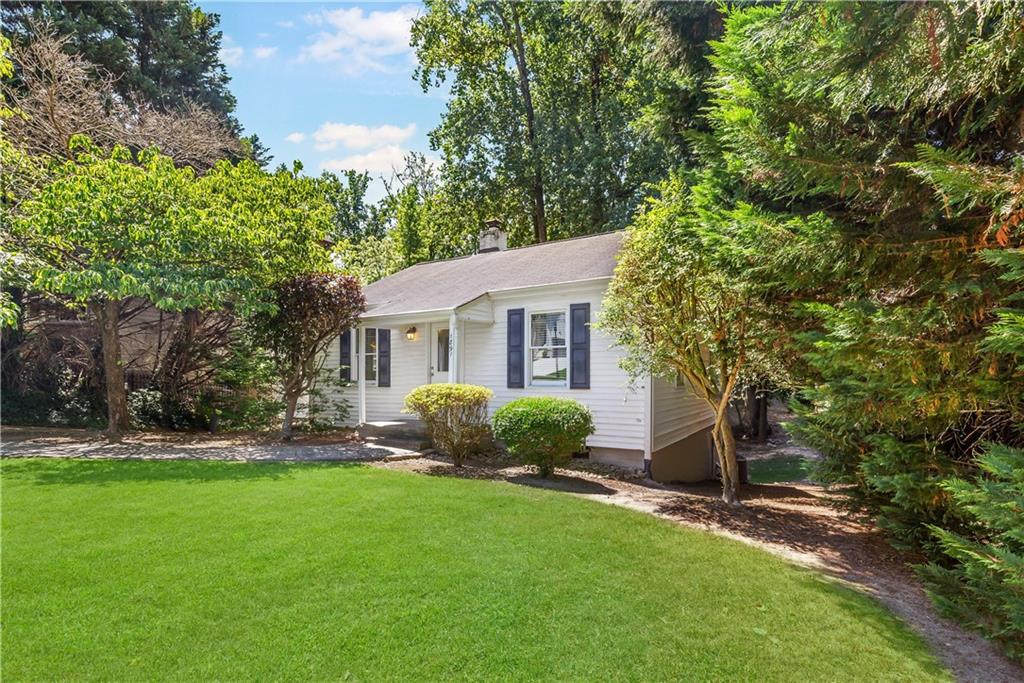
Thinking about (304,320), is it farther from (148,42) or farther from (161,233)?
(148,42)

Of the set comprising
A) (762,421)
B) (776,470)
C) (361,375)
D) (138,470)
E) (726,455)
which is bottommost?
(776,470)

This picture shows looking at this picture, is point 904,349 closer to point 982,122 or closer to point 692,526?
point 982,122

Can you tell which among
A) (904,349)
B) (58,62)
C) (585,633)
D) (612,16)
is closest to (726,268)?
(904,349)

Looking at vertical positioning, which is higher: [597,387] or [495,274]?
[495,274]

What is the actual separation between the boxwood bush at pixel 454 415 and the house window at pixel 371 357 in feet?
14.5

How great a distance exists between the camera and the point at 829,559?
218 inches

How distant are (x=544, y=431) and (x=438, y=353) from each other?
4.97 meters

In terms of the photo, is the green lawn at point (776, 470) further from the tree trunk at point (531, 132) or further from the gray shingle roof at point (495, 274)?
the tree trunk at point (531, 132)

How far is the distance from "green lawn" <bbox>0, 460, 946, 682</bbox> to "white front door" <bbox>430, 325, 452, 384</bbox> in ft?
21.3

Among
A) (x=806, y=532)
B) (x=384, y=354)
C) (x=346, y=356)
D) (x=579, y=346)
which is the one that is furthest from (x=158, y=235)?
(x=806, y=532)

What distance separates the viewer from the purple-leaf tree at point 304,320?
36.8 ft

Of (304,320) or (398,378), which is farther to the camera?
(398,378)

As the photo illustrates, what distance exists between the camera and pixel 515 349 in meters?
11.0

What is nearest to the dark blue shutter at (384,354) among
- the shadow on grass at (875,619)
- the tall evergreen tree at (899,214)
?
the tall evergreen tree at (899,214)
